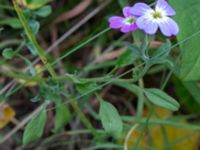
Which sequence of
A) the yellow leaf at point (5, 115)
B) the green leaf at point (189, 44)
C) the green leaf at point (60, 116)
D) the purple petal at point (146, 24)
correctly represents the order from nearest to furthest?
the purple petal at point (146, 24), the green leaf at point (189, 44), the green leaf at point (60, 116), the yellow leaf at point (5, 115)

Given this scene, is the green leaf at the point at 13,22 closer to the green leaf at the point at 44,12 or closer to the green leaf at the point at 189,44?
the green leaf at the point at 44,12

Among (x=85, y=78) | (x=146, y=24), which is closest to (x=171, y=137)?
(x=85, y=78)

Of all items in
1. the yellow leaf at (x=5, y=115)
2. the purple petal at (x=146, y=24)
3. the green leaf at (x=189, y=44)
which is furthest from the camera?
the yellow leaf at (x=5, y=115)

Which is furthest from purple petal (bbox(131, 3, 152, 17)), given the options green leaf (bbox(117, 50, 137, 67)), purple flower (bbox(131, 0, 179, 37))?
green leaf (bbox(117, 50, 137, 67))

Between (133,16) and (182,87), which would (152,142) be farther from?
(133,16)

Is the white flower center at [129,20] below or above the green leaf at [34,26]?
below

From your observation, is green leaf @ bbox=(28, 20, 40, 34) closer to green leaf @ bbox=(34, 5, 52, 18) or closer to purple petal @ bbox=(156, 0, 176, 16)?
green leaf @ bbox=(34, 5, 52, 18)

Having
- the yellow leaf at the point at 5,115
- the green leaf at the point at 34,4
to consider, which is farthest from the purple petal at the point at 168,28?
the yellow leaf at the point at 5,115
